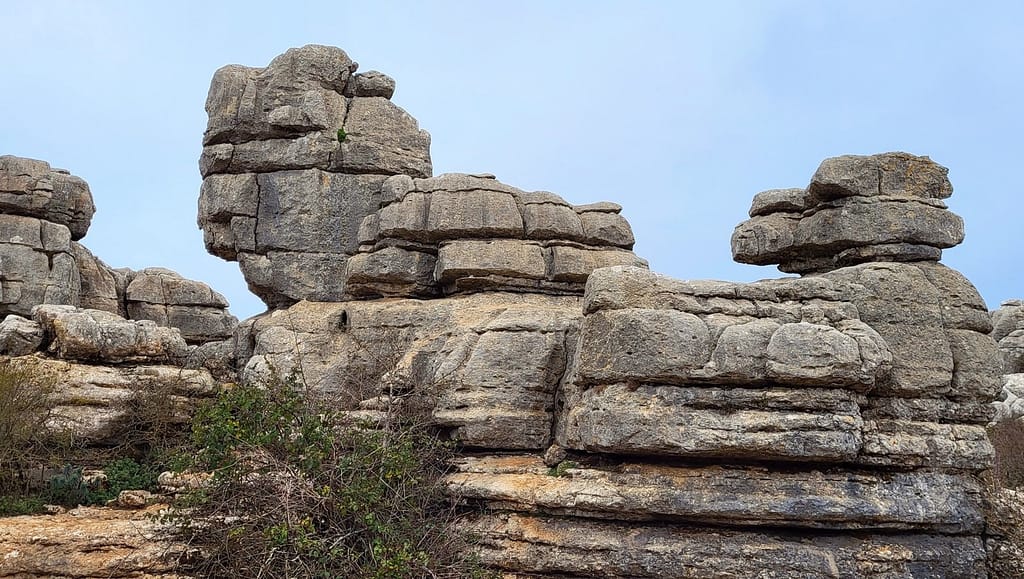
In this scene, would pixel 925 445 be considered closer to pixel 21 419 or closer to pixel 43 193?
pixel 21 419

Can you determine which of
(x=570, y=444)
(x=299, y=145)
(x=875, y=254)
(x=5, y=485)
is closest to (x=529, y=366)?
(x=570, y=444)

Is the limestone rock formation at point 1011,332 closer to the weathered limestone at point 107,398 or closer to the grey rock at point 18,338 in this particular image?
the weathered limestone at point 107,398

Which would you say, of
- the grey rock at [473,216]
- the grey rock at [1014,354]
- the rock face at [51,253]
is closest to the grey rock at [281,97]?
the grey rock at [473,216]

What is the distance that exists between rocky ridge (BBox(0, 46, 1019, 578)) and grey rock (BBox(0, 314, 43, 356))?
0.06 metres

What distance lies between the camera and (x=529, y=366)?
12062 mm

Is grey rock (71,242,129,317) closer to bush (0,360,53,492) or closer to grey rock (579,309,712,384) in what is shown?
bush (0,360,53,492)

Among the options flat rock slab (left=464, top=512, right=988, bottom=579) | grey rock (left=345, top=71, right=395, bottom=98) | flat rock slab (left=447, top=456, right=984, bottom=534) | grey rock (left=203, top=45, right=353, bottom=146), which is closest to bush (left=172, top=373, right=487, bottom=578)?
flat rock slab (left=464, top=512, right=988, bottom=579)

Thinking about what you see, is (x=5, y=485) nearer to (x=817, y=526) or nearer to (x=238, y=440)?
(x=238, y=440)

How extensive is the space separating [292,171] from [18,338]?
5.70 metres

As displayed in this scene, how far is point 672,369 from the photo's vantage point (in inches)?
389

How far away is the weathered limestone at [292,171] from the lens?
60.4 feet

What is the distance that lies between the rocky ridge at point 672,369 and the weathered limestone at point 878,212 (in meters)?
0.03

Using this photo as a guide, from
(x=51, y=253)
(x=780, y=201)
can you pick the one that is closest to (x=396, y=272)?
(x=780, y=201)

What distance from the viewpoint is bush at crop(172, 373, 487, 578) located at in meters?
9.39
